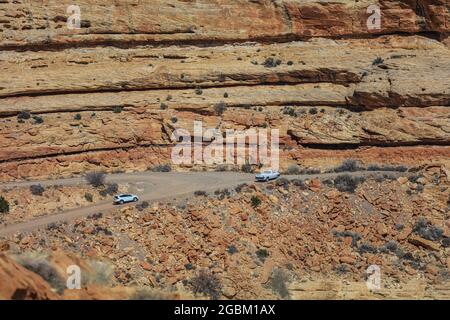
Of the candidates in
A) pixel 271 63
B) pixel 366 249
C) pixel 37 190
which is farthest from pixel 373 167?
pixel 37 190

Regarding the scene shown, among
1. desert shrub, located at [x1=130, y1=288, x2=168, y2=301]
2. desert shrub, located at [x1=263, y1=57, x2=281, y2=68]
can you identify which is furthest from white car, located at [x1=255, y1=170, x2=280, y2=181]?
desert shrub, located at [x1=130, y1=288, x2=168, y2=301]

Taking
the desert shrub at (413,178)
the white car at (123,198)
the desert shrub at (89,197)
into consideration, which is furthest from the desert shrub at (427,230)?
the desert shrub at (89,197)

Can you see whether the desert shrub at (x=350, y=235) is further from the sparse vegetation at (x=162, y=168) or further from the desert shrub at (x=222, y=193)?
the sparse vegetation at (x=162, y=168)

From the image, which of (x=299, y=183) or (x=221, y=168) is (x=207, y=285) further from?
(x=221, y=168)

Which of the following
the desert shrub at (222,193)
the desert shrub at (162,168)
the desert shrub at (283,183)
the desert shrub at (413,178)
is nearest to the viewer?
the desert shrub at (222,193)

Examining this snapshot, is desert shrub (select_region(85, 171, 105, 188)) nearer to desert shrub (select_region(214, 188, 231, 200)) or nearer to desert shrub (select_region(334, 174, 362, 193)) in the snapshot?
desert shrub (select_region(214, 188, 231, 200))
